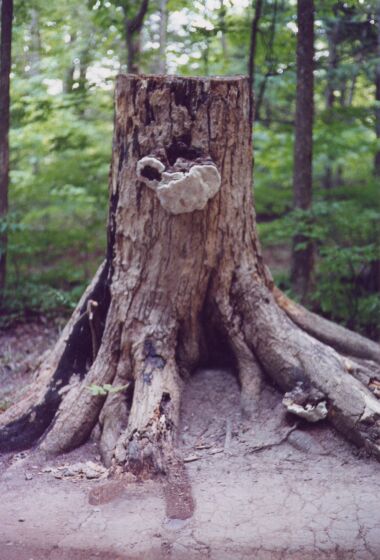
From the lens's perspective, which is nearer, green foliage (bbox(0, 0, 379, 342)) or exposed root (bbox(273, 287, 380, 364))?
exposed root (bbox(273, 287, 380, 364))

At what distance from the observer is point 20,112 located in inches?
375

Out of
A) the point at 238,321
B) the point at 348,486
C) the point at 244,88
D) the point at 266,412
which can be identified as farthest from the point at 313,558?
the point at 244,88

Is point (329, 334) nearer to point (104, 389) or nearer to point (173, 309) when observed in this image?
point (173, 309)

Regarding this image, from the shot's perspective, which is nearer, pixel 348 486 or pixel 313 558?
pixel 313 558

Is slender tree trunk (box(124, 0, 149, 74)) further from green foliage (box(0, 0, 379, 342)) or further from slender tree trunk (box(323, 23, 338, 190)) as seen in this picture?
slender tree trunk (box(323, 23, 338, 190))

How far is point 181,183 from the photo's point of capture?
431 centimetres

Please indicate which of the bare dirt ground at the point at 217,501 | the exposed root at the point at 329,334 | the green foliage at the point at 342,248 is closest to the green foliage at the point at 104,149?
the green foliage at the point at 342,248

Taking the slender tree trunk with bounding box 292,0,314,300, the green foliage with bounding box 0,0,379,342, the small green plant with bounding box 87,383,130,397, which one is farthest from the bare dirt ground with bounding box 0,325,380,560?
the slender tree trunk with bounding box 292,0,314,300

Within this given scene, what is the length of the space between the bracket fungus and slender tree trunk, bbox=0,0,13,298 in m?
4.23

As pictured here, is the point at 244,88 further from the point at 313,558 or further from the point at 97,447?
the point at 313,558

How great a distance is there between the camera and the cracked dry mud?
3.16 m

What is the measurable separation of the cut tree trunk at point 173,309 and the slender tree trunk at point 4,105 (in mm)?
3848

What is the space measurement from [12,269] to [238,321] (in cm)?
678

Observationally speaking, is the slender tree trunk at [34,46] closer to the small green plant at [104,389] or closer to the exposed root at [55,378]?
the exposed root at [55,378]
